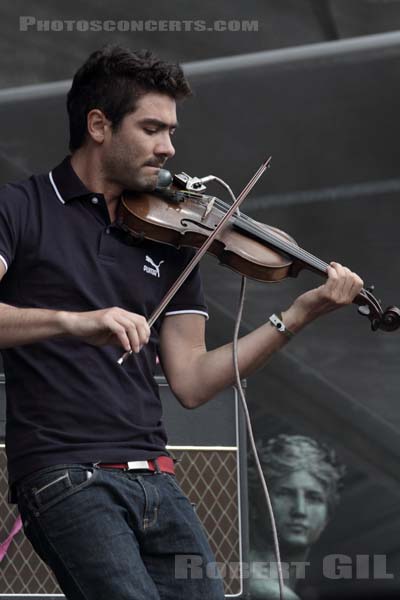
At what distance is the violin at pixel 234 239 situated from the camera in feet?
8.78

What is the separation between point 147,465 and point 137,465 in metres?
0.03

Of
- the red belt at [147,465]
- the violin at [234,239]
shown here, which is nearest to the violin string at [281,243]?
the violin at [234,239]

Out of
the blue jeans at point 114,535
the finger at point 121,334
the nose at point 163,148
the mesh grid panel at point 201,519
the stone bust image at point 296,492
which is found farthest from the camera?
the stone bust image at point 296,492

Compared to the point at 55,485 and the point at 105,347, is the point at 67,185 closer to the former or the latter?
the point at 105,347

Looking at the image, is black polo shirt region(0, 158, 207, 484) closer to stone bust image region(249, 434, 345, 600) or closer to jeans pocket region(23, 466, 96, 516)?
jeans pocket region(23, 466, 96, 516)

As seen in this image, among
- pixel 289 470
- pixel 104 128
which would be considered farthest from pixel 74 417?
pixel 289 470

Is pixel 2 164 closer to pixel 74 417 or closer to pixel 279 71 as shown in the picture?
pixel 279 71

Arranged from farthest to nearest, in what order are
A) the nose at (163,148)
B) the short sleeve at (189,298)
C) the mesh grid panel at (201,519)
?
the mesh grid panel at (201,519) → the short sleeve at (189,298) → the nose at (163,148)

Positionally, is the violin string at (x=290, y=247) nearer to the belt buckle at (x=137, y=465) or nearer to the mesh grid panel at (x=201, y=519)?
the belt buckle at (x=137, y=465)

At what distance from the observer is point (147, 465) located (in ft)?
7.93

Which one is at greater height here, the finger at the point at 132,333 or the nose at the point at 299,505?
the nose at the point at 299,505

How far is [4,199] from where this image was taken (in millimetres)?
2463

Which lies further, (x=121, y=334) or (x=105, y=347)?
(x=105, y=347)

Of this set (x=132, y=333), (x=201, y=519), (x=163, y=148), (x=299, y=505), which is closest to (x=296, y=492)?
(x=299, y=505)
